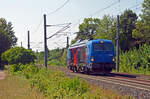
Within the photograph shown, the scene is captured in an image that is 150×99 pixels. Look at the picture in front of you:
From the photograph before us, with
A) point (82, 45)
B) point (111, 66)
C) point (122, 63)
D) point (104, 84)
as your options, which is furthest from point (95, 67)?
point (122, 63)

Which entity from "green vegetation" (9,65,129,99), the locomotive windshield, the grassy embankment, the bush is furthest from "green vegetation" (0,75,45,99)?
the bush

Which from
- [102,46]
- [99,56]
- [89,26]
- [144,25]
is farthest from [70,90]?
[89,26]

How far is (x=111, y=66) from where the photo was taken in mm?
25078

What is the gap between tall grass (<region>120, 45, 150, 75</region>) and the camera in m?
29.8

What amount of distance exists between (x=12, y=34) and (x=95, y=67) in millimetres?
50650

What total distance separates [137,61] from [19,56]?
47.3ft

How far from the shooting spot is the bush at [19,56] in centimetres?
3297

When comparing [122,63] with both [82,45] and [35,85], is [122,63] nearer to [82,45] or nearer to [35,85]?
[82,45]

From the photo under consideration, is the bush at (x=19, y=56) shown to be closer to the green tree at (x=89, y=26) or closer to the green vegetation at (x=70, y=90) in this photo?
the green vegetation at (x=70, y=90)

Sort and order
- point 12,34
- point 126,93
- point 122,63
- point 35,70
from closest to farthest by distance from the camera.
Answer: point 126,93 < point 35,70 < point 122,63 < point 12,34

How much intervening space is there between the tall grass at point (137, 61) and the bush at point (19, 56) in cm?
1184

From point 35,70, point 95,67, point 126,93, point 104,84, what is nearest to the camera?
point 126,93

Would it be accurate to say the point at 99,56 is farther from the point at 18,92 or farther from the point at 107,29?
the point at 107,29

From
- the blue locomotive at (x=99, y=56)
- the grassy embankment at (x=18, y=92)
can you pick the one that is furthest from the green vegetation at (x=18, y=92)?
the blue locomotive at (x=99, y=56)
